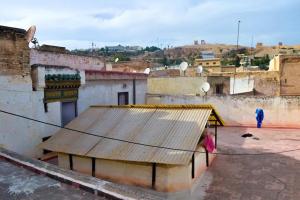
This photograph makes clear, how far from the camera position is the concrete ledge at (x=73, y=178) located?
16.8 feet

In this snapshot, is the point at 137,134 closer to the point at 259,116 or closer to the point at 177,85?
the point at 259,116

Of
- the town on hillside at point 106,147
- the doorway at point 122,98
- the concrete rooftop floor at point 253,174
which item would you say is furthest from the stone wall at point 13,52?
the concrete rooftop floor at point 253,174

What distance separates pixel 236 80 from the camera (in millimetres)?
29109

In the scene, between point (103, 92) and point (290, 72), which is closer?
point (103, 92)

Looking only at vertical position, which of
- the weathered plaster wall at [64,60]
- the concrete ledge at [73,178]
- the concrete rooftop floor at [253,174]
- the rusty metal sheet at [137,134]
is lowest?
the concrete rooftop floor at [253,174]

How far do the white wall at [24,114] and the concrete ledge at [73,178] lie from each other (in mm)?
4027

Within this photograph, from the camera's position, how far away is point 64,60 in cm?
1800

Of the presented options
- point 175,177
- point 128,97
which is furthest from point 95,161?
point 128,97

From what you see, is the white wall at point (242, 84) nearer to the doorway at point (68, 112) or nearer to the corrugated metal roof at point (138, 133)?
the corrugated metal roof at point (138, 133)

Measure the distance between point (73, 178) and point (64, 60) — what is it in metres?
13.3

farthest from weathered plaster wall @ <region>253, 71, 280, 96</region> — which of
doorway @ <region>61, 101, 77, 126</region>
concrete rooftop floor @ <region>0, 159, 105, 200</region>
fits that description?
concrete rooftop floor @ <region>0, 159, 105, 200</region>

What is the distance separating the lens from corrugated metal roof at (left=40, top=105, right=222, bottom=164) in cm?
948

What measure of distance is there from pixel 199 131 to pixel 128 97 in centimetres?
975

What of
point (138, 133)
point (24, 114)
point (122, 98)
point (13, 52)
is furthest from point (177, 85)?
point (13, 52)
